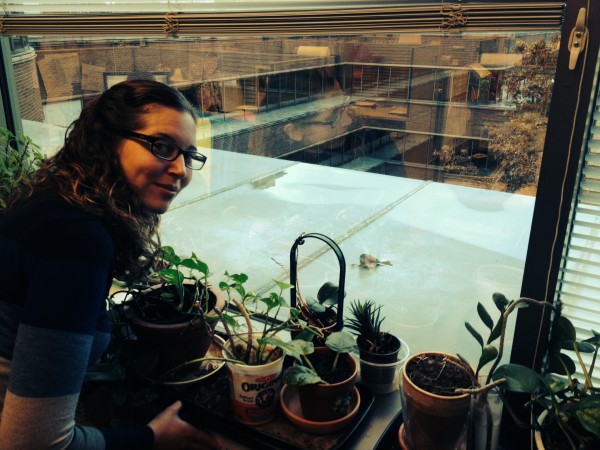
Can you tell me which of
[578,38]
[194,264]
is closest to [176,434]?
[194,264]

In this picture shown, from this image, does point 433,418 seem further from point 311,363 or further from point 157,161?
point 157,161

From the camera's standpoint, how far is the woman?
1022mm

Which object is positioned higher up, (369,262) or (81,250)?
(81,250)

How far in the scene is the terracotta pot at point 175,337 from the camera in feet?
5.01

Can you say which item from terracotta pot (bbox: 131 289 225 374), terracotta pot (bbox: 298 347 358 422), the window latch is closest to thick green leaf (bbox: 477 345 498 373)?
terracotta pot (bbox: 298 347 358 422)

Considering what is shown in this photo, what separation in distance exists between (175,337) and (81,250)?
0.56 meters

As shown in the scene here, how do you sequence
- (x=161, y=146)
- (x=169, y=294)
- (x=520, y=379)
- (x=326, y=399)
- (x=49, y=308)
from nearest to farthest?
(x=49, y=308) → (x=520, y=379) → (x=161, y=146) → (x=326, y=399) → (x=169, y=294)

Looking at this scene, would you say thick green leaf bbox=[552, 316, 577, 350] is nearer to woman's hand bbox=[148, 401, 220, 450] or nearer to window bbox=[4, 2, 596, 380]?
window bbox=[4, 2, 596, 380]

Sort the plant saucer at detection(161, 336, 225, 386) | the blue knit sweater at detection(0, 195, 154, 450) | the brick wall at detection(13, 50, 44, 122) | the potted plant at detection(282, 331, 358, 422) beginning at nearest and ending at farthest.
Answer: the blue knit sweater at detection(0, 195, 154, 450)
the potted plant at detection(282, 331, 358, 422)
the plant saucer at detection(161, 336, 225, 386)
the brick wall at detection(13, 50, 44, 122)

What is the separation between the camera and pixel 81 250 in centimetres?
106

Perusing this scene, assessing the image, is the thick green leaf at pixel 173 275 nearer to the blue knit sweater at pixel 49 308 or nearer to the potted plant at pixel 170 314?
the potted plant at pixel 170 314

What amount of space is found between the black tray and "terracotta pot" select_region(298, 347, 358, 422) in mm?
59

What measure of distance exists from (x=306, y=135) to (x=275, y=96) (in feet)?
0.61

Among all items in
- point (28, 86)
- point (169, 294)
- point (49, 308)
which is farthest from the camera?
point (28, 86)
